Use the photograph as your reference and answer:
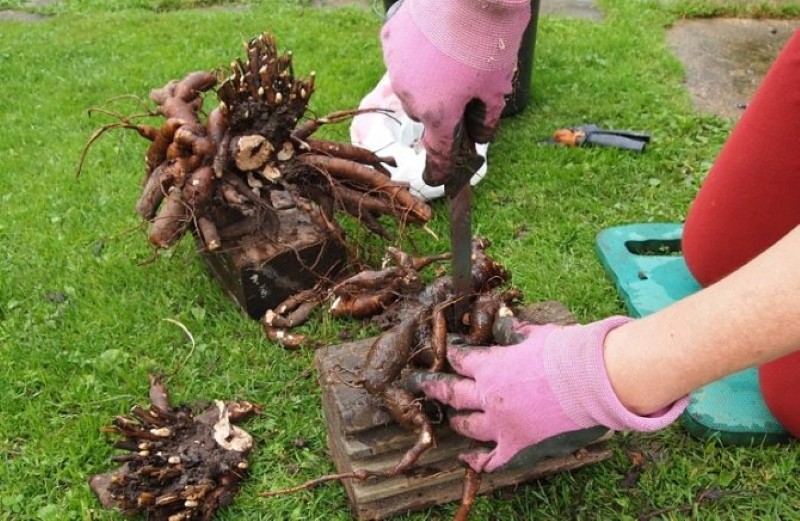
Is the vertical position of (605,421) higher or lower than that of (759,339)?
lower

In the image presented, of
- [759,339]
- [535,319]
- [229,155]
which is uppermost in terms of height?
[759,339]

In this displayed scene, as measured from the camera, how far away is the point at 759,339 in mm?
1341

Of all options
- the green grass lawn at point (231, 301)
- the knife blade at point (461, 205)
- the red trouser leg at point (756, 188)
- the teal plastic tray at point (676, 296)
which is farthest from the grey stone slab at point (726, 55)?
the knife blade at point (461, 205)

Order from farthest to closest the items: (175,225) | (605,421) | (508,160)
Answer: (508,160), (175,225), (605,421)

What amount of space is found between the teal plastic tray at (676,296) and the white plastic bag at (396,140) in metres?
0.74

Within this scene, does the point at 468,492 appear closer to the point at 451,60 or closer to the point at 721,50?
the point at 451,60

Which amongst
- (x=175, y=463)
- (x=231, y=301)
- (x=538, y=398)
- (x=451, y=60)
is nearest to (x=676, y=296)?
(x=538, y=398)

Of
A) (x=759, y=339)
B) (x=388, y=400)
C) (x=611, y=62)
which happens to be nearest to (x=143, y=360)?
(x=388, y=400)

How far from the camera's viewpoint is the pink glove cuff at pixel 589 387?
147 cm

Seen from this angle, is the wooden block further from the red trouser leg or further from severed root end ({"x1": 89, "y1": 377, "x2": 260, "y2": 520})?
the red trouser leg

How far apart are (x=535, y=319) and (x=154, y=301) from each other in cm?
154

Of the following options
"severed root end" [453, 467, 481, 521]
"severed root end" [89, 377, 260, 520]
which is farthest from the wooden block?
"severed root end" [453, 467, 481, 521]

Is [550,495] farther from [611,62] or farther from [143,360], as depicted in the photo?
[611,62]

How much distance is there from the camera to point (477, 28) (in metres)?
1.57
